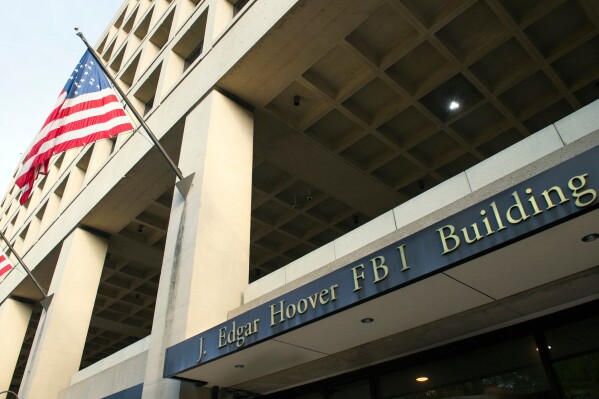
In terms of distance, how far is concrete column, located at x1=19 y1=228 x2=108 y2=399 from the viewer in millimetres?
15797

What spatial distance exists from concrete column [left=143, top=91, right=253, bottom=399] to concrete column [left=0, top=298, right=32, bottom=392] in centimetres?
1488

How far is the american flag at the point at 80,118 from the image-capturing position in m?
11.6

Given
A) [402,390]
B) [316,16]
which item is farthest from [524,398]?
[316,16]

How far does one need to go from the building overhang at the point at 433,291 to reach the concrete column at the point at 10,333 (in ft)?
55.5

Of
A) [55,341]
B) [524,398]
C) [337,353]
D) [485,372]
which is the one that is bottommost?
[524,398]

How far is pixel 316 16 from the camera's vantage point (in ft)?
39.7

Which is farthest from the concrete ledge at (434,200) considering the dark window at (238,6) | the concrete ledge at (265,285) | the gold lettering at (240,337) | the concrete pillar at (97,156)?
the concrete pillar at (97,156)

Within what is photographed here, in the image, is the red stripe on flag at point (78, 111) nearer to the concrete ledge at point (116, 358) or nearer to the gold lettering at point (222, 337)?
the concrete ledge at point (116, 358)

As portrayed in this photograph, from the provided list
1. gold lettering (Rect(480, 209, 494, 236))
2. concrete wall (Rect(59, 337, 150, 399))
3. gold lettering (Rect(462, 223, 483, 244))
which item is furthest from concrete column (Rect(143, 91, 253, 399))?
gold lettering (Rect(480, 209, 494, 236))

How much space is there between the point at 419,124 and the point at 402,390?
9.67m

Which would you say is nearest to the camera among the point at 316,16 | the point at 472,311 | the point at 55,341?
the point at 472,311

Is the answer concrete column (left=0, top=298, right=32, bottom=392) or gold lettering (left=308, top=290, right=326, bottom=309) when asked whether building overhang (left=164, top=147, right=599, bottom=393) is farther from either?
concrete column (left=0, top=298, right=32, bottom=392)

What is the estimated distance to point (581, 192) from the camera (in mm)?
5059

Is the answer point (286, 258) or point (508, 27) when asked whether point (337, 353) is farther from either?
point (286, 258)
